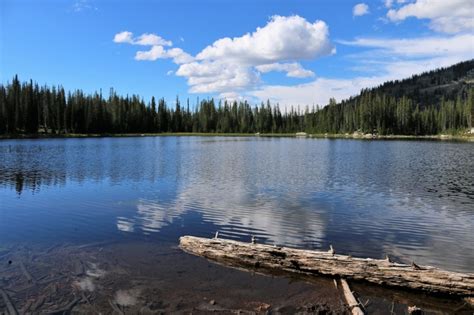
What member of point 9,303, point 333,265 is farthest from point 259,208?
point 9,303

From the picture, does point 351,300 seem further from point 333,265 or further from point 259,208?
point 259,208

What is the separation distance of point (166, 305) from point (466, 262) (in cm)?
1149

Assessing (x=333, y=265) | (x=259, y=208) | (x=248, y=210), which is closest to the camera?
(x=333, y=265)

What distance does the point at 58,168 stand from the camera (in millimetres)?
47875

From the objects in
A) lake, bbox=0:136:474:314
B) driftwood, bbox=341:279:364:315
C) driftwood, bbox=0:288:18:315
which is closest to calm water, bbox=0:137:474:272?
lake, bbox=0:136:474:314

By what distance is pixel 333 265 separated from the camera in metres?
13.6

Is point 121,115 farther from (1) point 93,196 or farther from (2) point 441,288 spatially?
(2) point 441,288

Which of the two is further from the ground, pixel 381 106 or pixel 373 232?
pixel 381 106

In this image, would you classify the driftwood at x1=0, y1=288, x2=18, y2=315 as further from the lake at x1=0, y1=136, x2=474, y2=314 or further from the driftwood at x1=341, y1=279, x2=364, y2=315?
the driftwood at x1=341, y1=279, x2=364, y2=315

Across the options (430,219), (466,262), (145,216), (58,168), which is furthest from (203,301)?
(58,168)

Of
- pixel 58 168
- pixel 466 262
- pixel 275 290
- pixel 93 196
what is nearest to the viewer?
pixel 275 290

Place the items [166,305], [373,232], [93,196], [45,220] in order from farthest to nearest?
[93,196], [45,220], [373,232], [166,305]

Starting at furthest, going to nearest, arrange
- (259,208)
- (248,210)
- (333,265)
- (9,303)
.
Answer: (259,208) → (248,210) → (333,265) → (9,303)

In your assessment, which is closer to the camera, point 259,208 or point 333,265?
point 333,265
